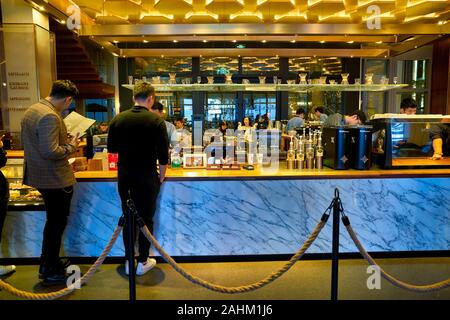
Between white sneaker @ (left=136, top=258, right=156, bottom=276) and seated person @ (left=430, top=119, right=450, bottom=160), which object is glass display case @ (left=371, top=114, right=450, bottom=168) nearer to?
seated person @ (left=430, top=119, right=450, bottom=160)

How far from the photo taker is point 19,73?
5773 mm

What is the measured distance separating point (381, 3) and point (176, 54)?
3.74 m

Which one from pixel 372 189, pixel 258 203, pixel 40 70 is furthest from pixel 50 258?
pixel 40 70

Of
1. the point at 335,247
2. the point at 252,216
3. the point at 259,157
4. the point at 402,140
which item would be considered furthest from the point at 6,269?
the point at 402,140

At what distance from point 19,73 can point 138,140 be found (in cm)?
419

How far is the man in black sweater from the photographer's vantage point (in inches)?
108

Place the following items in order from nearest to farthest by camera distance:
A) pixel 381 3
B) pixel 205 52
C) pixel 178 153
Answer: pixel 178 153 < pixel 381 3 < pixel 205 52

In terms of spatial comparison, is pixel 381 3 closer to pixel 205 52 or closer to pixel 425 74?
pixel 205 52

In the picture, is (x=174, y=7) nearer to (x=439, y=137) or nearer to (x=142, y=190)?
(x=142, y=190)

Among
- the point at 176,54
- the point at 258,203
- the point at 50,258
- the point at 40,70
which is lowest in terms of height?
the point at 50,258

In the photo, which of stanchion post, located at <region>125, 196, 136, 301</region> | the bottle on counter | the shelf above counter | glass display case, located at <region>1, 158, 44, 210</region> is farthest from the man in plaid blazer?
the bottle on counter

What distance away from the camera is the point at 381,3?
16.3ft

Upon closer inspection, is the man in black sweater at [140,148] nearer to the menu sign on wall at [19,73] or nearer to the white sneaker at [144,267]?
the white sneaker at [144,267]

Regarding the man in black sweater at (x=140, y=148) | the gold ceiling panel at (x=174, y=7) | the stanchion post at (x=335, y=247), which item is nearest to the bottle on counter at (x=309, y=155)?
the stanchion post at (x=335, y=247)
